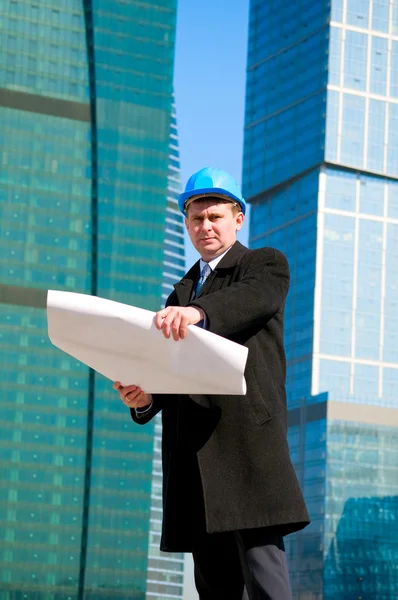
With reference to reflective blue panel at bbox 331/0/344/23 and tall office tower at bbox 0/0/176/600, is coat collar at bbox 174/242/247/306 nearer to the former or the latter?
tall office tower at bbox 0/0/176/600

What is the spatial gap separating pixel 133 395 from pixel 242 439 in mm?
315

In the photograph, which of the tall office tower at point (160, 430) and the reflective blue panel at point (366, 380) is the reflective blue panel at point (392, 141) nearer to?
the reflective blue panel at point (366, 380)

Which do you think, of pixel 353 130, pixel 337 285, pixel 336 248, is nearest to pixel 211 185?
pixel 337 285

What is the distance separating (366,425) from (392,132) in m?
23.5

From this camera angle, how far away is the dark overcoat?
2719 mm

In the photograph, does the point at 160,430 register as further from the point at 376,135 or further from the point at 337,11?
the point at 337,11

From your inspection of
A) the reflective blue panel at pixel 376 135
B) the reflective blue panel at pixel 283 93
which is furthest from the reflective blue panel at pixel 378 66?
the reflective blue panel at pixel 283 93

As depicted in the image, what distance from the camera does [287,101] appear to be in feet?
326

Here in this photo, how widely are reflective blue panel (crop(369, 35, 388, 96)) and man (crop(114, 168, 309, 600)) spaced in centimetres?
9649

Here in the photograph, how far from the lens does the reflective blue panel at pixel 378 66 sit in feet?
320

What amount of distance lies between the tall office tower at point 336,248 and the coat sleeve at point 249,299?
3255 inches

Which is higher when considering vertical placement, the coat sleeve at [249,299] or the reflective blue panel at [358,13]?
the reflective blue panel at [358,13]

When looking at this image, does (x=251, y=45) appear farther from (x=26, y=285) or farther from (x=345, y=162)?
(x=26, y=285)

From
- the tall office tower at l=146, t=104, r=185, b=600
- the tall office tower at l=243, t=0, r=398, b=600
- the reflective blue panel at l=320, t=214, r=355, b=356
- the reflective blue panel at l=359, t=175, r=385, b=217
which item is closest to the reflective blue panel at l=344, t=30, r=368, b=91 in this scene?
the tall office tower at l=243, t=0, r=398, b=600
